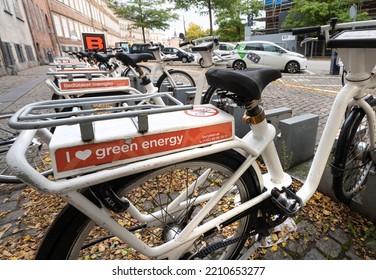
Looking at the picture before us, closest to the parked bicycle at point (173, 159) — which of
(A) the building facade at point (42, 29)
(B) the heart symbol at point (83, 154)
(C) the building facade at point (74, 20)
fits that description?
(B) the heart symbol at point (83, 154)

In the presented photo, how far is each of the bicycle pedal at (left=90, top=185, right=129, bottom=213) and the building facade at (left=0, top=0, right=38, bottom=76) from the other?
54.8 feet

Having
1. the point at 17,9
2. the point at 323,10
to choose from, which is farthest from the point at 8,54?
the point at 323,10

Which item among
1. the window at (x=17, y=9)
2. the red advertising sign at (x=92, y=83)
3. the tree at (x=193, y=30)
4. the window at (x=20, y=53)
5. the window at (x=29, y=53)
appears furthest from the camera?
the tree at (x=193, y=30)

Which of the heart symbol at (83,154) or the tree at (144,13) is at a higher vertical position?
the tree at (144,13)

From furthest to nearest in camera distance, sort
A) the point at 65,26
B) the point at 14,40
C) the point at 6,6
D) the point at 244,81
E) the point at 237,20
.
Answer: the point at 65,26 → the point at 237,20 → the point at 14,40 → the point at 6,6 → the point at 244,81

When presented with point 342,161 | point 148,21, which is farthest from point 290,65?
point 148,21

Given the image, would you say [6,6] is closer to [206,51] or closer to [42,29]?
[42,29]

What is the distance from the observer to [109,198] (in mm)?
1037

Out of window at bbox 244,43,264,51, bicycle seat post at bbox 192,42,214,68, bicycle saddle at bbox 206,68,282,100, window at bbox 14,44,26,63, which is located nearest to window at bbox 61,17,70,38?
window at bbox 14,44,26,63

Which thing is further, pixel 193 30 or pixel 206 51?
pixel 193 30

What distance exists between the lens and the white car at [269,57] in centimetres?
1182

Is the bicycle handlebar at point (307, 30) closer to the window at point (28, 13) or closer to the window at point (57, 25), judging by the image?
the window at point (28, 13)

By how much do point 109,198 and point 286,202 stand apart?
1.00 metres

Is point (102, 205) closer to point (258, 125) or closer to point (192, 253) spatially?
point (192, 253)
